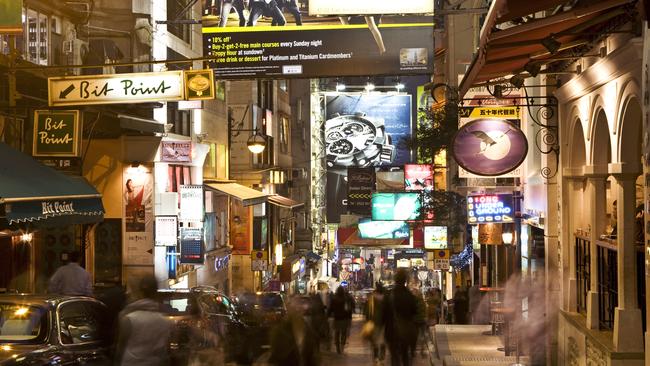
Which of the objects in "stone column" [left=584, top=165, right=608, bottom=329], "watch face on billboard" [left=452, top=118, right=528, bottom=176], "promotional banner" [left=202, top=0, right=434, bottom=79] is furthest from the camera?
"promotional banner" [left=202, top=0, right=434, bottom=79]

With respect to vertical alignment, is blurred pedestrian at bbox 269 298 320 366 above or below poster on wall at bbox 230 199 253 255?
below

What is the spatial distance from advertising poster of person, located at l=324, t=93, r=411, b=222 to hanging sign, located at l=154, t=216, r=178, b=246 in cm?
3521

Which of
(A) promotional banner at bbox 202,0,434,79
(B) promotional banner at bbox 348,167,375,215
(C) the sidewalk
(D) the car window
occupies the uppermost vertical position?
(A) promotional banner at bbox 202,0,434,79

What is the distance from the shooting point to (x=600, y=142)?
42.8ft

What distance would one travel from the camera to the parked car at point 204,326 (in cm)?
1535

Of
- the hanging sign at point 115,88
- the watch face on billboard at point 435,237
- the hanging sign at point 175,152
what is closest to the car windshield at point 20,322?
the hanging sign at point 115,88

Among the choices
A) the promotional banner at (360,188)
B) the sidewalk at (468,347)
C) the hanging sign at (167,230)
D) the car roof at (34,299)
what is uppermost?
the promotional banner at (360,188)

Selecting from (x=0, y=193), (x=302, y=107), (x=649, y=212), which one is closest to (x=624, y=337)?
(x=649, y=212)

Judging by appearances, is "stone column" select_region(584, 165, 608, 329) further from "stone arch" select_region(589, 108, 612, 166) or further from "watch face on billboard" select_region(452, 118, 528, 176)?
"watch face on billboard" select_region(452, 118, 528, 176)

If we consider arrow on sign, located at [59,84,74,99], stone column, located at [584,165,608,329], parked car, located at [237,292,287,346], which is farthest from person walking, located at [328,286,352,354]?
stone column, located at [584,165,608,329]

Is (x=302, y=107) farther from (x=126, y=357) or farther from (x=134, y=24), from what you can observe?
(x=126, y=357)

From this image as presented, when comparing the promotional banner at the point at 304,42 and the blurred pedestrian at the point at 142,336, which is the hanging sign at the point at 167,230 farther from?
the blurred pedestrian at the point at 142,336

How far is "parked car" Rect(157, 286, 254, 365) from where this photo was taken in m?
15.4

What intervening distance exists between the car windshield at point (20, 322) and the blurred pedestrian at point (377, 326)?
6513 mm
